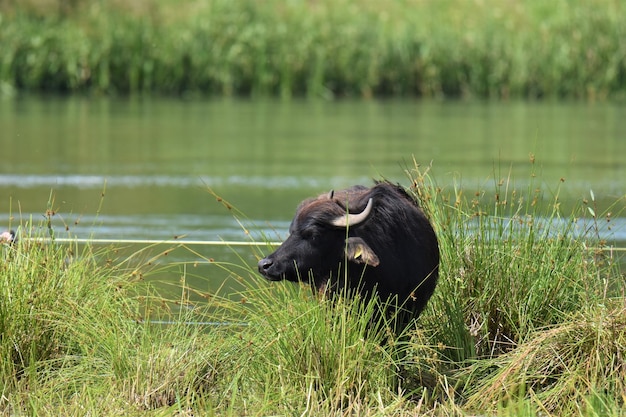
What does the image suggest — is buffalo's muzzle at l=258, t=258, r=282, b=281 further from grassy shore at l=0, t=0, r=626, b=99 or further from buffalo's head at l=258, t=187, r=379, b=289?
grassy shore at l=0, t=0, r=626, b=99

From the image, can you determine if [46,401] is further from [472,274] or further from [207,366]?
[472,274]

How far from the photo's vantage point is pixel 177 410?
5980 mm

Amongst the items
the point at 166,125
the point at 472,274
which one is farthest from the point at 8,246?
the point at 166,125

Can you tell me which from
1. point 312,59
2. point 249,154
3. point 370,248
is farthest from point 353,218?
point 312,59

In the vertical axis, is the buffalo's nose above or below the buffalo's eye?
below

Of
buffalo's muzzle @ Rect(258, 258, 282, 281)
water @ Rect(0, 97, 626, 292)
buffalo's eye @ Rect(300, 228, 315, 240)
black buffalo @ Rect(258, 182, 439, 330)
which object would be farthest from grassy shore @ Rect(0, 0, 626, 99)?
buffalo's muzzle @ Rect(258, 258, 282, 281)

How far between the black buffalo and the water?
4.25 metres

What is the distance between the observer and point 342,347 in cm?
605

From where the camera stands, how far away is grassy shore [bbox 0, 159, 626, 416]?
237 inches

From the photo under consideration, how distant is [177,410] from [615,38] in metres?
27.3

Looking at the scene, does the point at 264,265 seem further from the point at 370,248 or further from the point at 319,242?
the point at 370,248

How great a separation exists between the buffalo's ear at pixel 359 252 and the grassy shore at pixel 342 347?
23cm

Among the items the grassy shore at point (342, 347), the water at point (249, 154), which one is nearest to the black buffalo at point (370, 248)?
the grassy shore at point (342, 347)

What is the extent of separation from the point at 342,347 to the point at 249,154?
14798mm
